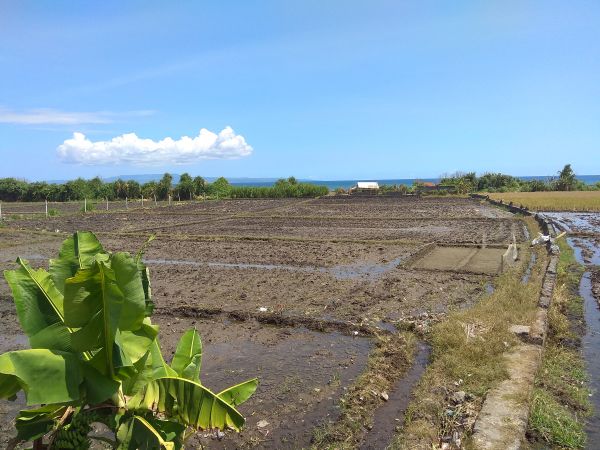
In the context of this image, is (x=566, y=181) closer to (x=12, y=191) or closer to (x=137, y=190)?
(x=137, y=190)

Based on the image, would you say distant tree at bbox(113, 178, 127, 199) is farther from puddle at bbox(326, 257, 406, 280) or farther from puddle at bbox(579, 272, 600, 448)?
puddle at bbox(579, 272, 600, 448)

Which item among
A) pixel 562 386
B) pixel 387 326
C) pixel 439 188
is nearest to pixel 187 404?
pixel 562 386

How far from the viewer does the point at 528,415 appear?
4.72 metres

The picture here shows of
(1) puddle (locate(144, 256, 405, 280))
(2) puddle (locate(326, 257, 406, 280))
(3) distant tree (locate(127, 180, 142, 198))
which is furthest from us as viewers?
(3) distant tree (locate(127, 180, 142, 198))

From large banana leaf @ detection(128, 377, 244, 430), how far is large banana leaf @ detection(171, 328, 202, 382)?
256 millimetres

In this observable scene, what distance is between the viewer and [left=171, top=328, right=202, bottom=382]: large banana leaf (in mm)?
2961

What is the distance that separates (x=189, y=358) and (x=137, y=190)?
5436cm

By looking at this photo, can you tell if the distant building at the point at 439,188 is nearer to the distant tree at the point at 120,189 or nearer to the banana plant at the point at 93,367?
the distant tree at the point at 120,189

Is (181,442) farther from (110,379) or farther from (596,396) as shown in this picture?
(596,396)

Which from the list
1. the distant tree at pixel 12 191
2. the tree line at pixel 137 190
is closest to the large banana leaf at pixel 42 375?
the tree line at pixel 137 190

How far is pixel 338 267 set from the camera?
1360 centimetres

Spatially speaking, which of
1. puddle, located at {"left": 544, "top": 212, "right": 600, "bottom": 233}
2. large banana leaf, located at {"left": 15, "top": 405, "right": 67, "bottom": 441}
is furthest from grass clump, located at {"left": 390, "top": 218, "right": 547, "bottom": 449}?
puddle, located at {"left": 544, "top": 212, "right": 600, "bottom": 233}

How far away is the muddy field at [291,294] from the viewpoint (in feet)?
18.4

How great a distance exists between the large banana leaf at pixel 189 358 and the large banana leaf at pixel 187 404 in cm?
26
